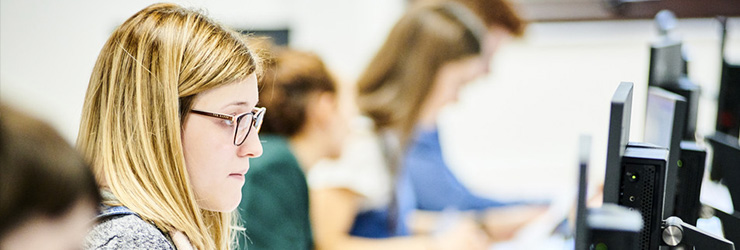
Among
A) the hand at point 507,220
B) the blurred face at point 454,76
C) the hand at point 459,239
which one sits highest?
the blurred face at point 454,76

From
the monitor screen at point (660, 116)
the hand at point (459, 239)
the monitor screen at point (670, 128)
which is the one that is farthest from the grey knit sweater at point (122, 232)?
the hand at point (459, 239)

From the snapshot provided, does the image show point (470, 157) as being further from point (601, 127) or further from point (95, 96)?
point (95, 96)

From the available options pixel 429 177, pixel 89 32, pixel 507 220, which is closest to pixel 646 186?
pixel 429 177

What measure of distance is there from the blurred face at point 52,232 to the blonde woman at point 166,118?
19.4 inches

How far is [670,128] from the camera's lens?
145cm

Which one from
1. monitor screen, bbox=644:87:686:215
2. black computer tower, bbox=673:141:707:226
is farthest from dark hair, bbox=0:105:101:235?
black computer tower, bbox=673:141:707:226

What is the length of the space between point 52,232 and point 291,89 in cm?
162

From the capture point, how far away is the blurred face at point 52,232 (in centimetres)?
46

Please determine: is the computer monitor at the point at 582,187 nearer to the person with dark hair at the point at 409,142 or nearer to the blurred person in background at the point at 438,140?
the person with dark hair at the point at 409,142

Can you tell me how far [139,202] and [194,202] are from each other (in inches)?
3.9

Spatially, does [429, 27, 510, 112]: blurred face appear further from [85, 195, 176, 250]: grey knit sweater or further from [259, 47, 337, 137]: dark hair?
[85, 195, 176, 250]: grey knit sweater

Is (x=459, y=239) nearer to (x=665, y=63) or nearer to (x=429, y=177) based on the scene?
(x=429, y=177)

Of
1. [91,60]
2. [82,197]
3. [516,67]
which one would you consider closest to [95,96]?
[82,197]

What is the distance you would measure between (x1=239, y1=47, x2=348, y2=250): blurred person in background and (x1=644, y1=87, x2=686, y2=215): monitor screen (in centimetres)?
96
